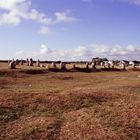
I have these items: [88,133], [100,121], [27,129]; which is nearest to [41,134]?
[27,129]

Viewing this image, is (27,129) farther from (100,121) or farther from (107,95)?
(107,95)

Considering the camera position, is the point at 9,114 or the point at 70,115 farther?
the point at 70,115

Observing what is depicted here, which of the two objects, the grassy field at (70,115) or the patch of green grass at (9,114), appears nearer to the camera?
the grassy field at (70,115)

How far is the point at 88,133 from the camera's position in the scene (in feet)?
58.1

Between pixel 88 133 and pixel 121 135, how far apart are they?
148cm

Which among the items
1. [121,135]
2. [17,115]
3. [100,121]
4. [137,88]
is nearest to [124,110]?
[100,121]

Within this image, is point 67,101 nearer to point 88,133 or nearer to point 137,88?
point 88,133

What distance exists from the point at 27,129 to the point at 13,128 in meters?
0.68

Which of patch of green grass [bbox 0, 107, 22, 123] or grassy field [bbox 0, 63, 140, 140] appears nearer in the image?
→ grassy field [bbox 0, 63, 140, 140]

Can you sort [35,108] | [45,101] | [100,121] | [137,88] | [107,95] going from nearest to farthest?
[100,121] < [35,108] < [45,101] < [107,95] < [137,88]

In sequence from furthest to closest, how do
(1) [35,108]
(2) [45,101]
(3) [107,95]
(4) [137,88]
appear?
(4) [137,88], (3) [107,95], (2) [45,101], (1) [35,108]

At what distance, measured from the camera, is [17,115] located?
20.0 m

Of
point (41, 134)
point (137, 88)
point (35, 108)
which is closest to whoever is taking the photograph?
point (41, 134)

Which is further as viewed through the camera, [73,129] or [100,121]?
[100,121]
